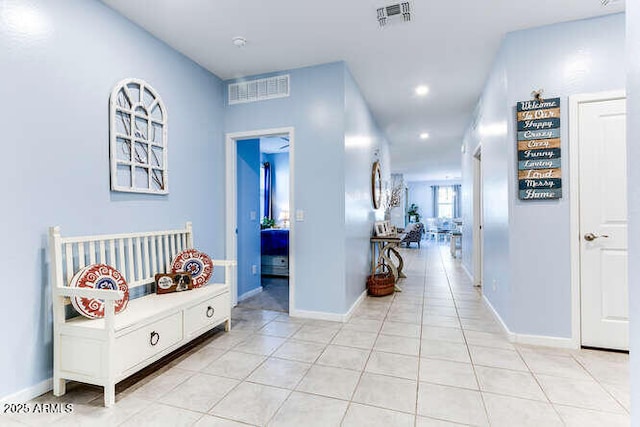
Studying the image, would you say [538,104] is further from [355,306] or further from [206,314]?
[206,314]

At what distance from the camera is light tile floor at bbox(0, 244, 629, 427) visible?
5.68ft

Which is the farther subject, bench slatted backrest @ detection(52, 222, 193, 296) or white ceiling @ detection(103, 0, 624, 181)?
white ceiling @ detection(103, 0, 624, 181)

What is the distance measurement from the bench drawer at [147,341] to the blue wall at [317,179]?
4.59 feet

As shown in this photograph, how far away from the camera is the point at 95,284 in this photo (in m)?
2.07

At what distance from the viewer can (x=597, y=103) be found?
2.50 m

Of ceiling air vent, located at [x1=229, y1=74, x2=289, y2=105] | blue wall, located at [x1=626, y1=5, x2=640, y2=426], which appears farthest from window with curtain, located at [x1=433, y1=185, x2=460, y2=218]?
blue wall, located at [x1=626, y1=5, x2=640, y2=426]

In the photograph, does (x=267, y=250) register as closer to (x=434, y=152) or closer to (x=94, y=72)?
(x=94, y=72)

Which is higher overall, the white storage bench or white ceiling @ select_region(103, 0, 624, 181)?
white ceiling @ select_region(103, 0, 624, 181)

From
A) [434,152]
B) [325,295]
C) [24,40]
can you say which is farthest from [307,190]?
[434,152]

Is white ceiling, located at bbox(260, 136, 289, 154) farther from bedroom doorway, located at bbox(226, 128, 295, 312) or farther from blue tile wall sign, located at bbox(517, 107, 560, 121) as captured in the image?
blue tile wall sign, located at bbox(517, 107, 560, 121)

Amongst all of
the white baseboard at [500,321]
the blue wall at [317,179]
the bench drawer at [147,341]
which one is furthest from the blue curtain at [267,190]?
the bench drawer at [147,341]

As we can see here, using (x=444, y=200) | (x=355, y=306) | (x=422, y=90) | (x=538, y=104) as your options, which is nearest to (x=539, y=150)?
(x=538, y=104)

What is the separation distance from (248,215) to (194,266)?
4.89 feet

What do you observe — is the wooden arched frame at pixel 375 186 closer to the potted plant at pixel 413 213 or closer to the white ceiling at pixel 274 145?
the white ceiling at pixel 274 145
